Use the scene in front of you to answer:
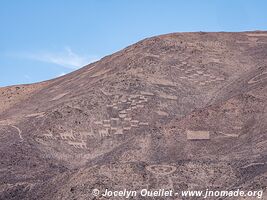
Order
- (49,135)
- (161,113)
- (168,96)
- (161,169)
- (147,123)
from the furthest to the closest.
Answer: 1. (168,96)
2. (161,113)
3. (147,123)
4. (49,135)
5. (161,169)

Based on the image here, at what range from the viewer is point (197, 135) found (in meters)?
26.2

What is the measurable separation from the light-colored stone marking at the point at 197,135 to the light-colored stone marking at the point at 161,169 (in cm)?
467

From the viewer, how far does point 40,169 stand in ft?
84.6

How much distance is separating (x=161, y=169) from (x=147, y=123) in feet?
30.4

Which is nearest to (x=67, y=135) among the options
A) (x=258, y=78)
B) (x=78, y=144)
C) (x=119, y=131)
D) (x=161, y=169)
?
(x=78, y=144)

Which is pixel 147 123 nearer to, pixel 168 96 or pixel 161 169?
pixel 168 96

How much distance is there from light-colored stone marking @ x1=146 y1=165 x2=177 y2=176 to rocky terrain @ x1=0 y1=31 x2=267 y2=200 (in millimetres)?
36

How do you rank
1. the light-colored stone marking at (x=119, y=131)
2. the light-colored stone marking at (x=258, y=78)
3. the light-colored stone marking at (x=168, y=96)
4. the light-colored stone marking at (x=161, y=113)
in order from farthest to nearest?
the light-colored stone marking at (x=168, y=96) → the light-colored stone marking at (x=258, y=78) → the light-colored stone marking at (x=161, y=113) → the light-colored stone marking at (x=119, y=131)

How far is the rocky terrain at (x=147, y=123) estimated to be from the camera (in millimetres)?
20609

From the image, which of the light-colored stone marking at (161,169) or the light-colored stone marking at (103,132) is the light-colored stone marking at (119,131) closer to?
the light-colored stone marking at (103,132)

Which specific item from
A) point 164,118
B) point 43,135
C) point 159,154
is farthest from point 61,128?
point 159,154

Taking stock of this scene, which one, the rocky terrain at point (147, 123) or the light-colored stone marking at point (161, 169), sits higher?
the rocky terrain at point (147, 123)

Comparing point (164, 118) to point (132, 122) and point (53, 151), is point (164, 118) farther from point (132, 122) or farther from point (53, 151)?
point (53, 151)

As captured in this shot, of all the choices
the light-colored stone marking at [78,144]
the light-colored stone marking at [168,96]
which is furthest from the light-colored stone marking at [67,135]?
the light-colored stone marking at [168,96]
